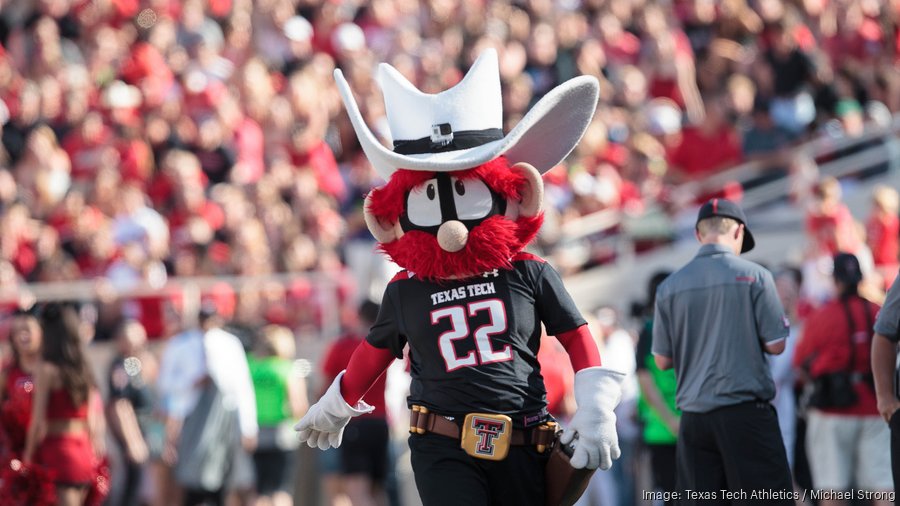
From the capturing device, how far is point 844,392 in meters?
8.22

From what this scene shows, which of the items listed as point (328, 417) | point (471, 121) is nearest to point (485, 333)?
point (328, 417)

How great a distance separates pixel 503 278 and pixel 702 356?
158cm

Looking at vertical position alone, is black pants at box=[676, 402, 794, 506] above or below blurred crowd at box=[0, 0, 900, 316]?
below

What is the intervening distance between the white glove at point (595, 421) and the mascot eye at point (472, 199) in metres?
0.74

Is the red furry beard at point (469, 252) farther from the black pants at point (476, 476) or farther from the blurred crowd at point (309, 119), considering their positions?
the blurred crowd at point (309, 119)

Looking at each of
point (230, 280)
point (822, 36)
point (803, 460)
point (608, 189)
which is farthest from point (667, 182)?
point (803, 460)

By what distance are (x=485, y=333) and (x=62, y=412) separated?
352 centimetres

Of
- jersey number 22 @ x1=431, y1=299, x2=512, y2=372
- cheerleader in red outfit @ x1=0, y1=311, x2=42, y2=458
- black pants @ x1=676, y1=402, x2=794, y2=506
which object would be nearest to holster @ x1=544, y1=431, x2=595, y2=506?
jersey number 22 @ x1=431, y1=299, x2=512, y2=372

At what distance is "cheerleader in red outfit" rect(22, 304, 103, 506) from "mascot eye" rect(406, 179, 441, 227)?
3.19 m

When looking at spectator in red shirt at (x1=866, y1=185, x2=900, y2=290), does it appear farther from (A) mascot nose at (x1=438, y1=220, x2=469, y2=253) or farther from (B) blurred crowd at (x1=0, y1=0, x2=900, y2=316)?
(A) mascot nose at (x1=438, y1=220, x2=469, y2=253)

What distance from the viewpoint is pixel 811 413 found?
8633 millimetres

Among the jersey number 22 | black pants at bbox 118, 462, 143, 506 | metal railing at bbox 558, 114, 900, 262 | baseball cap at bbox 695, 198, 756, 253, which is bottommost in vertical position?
black pants at bbox 118, 462, 143, 506

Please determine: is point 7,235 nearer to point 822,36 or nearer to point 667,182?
point 667,182

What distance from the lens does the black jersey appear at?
18.3ft
